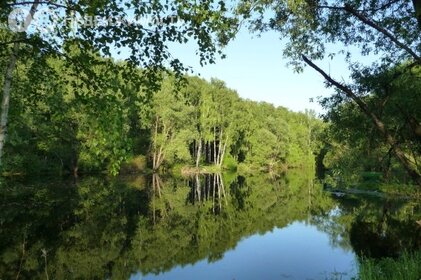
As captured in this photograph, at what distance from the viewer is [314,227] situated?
25750 mm

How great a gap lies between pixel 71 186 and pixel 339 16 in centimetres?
3353

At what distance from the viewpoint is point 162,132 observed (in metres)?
70.6

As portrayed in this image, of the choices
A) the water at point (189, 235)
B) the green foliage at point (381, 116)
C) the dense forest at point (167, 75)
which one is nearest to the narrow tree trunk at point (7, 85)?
the dense forest at point (167, 75)

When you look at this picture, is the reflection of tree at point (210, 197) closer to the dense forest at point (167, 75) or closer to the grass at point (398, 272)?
the dense forest at point (167, 75)

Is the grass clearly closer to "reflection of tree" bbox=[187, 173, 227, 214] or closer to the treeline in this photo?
the treeline

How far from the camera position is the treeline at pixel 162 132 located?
6.84 metres

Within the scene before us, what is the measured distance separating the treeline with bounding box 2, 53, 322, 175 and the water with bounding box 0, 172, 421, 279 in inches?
163

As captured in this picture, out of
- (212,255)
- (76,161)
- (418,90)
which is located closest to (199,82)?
(76,161)

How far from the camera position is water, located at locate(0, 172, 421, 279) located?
1653 cm

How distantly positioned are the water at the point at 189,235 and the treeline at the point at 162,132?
413cm

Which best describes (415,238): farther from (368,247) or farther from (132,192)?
(132,192)

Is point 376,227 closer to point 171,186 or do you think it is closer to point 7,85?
point 7,85

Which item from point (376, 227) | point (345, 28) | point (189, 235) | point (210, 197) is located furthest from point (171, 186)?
point (345, 28)

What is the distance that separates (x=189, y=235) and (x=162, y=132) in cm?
4874
